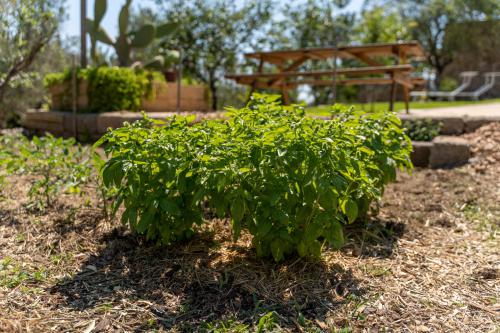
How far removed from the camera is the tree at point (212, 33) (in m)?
12.8

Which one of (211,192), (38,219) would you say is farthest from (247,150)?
(38,219)

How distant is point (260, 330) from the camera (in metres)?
2.18

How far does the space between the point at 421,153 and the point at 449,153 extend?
274 millimetres

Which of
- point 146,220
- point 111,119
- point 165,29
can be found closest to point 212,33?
point 165,29

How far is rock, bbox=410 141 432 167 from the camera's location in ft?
17.0

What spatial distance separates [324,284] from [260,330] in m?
0.57

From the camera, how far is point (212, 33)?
12.9 metres

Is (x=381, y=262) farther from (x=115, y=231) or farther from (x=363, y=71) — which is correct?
(x=363, y=71)

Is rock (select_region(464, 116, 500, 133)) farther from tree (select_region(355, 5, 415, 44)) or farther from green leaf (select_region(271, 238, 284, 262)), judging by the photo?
tree (select_region(355, 5, 415, 44))

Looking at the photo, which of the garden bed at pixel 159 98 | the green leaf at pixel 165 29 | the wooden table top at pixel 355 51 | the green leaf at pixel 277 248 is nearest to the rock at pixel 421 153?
the wooden table top at pixel 355 51

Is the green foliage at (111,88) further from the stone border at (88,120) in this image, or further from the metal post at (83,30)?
the metal post at (83,30)

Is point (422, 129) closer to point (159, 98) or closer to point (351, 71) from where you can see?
point (351, 71)

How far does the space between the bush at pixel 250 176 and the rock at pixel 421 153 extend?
2.51 meters

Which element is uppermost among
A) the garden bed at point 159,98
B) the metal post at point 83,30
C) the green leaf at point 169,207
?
the metal post at point 83,30
